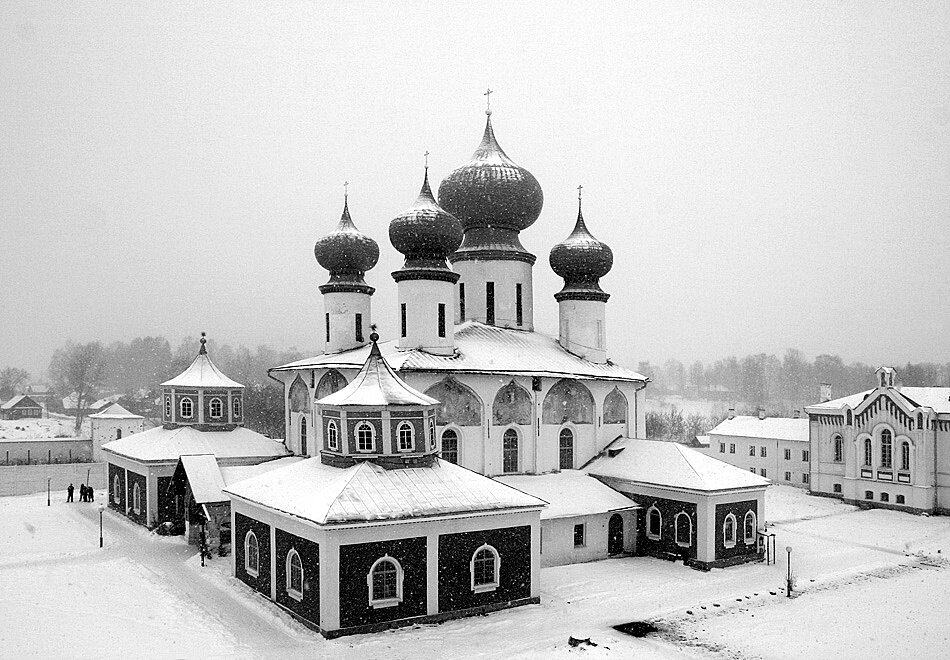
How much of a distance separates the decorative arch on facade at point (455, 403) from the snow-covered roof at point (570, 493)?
2.22 m

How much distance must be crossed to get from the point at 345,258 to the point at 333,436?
12285 millimetres

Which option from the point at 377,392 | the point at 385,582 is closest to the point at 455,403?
the point at 377,392

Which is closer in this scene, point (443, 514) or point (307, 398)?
point (443, 514)

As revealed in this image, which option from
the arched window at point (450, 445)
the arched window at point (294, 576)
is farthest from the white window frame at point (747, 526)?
the arched window at point (294, 576)

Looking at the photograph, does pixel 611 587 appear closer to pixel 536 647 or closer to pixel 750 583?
pixel 750 583

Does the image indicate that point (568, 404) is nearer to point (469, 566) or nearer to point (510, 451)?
point (510, 451)

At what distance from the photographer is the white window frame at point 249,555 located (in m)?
20.0

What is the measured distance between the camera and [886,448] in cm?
3519

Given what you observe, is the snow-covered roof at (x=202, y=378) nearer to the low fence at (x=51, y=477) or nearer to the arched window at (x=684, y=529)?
the low fence at (x=51, y=477)

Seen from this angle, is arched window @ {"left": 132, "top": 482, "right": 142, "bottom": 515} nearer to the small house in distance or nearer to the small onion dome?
the small onion dome

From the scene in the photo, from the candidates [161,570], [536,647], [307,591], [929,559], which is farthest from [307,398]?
[929,559]

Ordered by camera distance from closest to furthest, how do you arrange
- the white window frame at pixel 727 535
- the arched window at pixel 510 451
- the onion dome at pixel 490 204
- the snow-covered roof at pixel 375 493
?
the snow-covered roof at pixel 375 493
the white window frame at pixel 727 535
the arched window at pixel 510 451
the onion dome at pixel 490 204

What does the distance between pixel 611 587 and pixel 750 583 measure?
3911 mm

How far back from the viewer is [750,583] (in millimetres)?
21844
